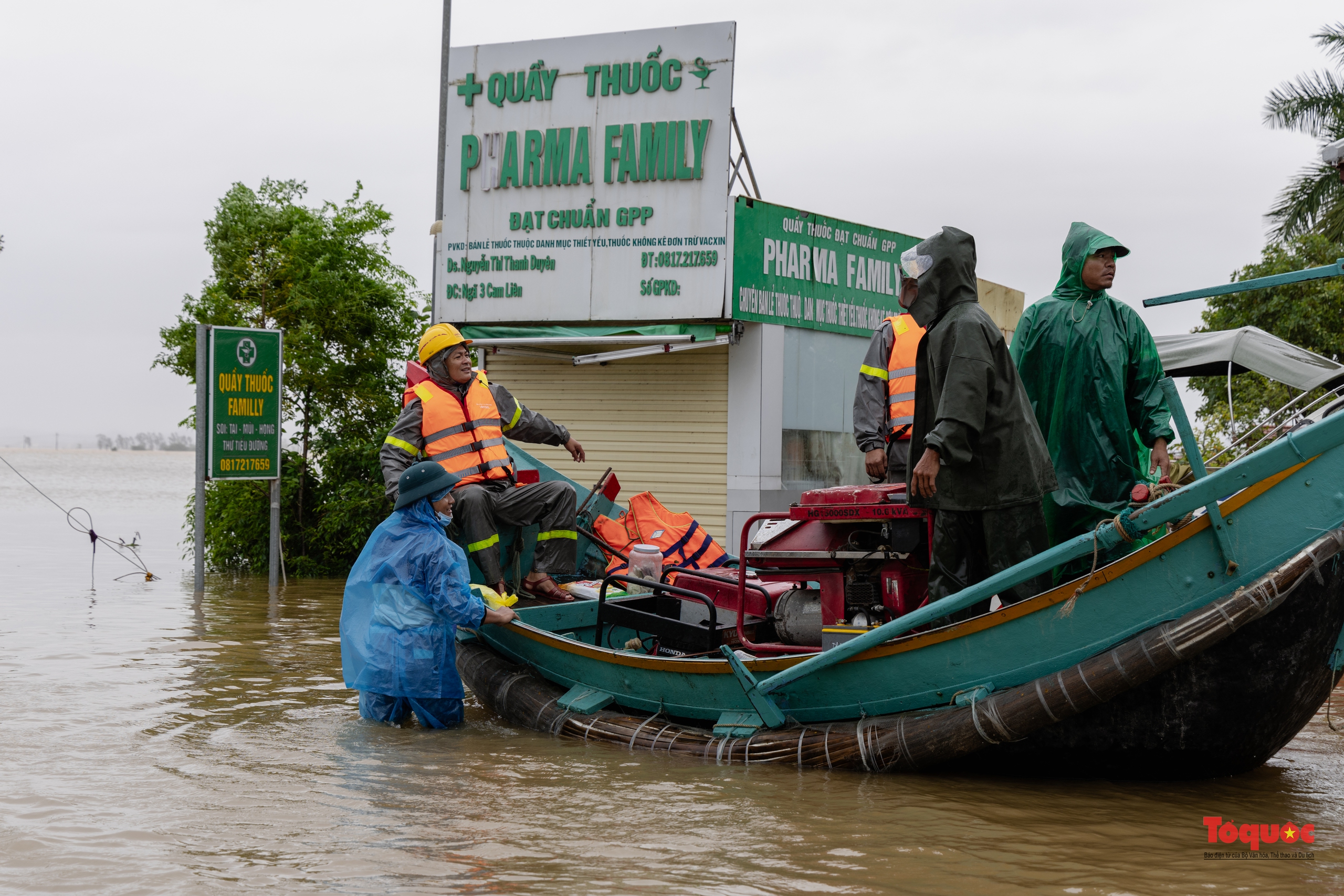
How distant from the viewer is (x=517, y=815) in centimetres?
508

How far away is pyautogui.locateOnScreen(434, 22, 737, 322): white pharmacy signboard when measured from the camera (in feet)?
41.8

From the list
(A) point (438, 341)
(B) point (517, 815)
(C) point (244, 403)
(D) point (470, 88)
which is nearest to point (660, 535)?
(A) point (438, 341)

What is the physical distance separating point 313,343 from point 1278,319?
612 inches

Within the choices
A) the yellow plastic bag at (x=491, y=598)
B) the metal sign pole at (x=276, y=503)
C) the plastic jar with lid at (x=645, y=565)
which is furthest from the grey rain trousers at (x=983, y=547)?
the metal sign pole at (x=276, y=503)

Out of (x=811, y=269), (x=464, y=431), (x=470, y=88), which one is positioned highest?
(x=470, y=88)

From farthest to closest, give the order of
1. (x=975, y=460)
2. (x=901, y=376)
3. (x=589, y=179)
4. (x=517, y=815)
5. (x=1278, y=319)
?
1. (x=1278, y=319)
2. (x=589, y=179)
3. (x=901, y=376)
4. (x=975, y=460)
5. (x=517, y=815)

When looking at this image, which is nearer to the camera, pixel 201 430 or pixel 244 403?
pixel 201 430

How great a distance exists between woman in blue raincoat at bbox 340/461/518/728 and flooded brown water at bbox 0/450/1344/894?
0.27m

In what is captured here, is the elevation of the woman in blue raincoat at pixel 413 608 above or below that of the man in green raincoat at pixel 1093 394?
below

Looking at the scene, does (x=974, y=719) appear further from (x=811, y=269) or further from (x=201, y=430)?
(x=201, y=430)

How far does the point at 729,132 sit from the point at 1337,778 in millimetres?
8710

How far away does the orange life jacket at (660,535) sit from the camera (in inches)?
332

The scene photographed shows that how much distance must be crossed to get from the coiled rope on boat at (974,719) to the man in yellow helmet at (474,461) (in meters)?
1.47

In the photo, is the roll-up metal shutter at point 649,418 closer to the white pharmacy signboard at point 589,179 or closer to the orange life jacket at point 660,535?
the white pharmacy signboard at point 589,179
